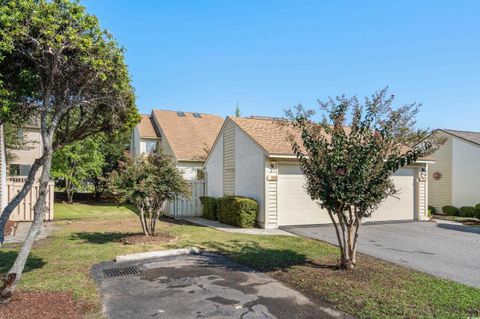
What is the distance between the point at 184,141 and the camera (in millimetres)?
20797

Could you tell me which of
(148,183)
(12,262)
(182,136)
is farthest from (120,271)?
(182,136)

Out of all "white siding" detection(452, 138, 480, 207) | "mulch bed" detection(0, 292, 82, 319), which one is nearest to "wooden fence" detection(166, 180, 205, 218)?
"mulch bed" detection(0, 292, 82, 319)

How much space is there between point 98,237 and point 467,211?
56.5ft

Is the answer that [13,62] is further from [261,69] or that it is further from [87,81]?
[261,69]

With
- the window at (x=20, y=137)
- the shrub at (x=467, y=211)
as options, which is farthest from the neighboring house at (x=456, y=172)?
the window at (x=20, y=137)

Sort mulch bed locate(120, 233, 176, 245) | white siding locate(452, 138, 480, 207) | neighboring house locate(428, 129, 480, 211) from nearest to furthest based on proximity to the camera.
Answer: mulch bed locate(120, 233, 176, 245), white siding locate(452, 138, 480, 207), neighboring house locate(428, 129, 480, 211)

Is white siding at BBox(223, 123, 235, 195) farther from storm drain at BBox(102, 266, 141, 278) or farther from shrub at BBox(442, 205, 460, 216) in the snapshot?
shrub at BBox(442, 205, 460, 216)

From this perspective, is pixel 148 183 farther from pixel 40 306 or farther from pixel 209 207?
pixel 209 207

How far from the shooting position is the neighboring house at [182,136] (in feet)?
63.4

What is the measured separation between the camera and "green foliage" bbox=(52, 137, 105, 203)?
22062 mm

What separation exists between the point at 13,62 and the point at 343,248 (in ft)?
21.8

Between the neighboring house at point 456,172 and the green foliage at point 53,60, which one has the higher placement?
the green foliage at point 53,60

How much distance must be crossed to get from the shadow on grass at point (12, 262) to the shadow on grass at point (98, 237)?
2.10 metres

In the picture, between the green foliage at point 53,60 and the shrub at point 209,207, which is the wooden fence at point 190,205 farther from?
the green foliage at point 53,60
